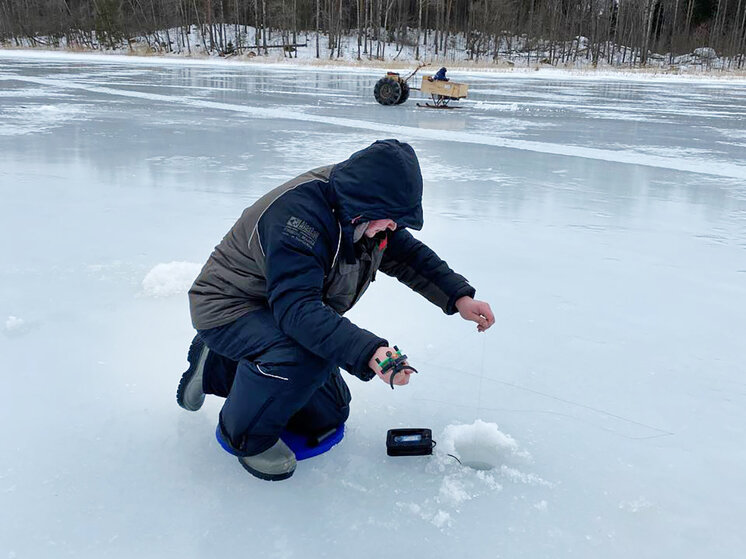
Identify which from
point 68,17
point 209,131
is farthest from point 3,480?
point 68,17

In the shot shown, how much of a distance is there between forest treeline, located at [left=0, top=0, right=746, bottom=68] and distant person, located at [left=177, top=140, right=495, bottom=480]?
36.4 metres

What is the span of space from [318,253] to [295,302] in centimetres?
12

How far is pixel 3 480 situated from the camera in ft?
5.16

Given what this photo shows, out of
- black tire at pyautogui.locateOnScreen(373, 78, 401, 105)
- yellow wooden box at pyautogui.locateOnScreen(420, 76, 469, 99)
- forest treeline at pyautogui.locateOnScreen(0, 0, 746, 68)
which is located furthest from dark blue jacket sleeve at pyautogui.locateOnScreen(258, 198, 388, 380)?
forest treeline at pyautogui.locateOnScreen(0, 0, 746, 68)

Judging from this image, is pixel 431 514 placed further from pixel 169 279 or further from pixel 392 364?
pixel 169 279

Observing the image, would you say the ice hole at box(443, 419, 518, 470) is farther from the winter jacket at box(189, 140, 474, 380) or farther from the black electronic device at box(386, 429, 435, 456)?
the winter jacket at box(189, 140, 474, 380)

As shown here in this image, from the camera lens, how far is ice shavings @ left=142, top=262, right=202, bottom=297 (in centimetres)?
269

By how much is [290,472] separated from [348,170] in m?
0.75

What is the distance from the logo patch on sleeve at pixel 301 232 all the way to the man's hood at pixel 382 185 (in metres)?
0.09

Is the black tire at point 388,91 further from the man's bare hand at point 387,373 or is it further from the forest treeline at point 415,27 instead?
the forest treeline at point 415,27

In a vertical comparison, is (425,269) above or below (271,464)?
above

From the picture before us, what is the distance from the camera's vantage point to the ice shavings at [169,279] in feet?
8.81

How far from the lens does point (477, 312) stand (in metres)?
1.83

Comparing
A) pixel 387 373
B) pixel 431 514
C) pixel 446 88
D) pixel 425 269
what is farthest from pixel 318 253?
pixel 446 88
